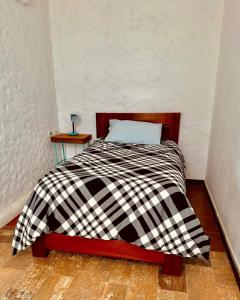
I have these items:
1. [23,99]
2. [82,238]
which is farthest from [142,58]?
[82,238]

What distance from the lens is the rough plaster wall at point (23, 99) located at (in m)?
2.17

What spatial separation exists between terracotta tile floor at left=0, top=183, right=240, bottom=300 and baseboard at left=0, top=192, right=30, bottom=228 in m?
0.41

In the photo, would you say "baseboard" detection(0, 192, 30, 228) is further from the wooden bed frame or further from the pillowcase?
the pillowcase

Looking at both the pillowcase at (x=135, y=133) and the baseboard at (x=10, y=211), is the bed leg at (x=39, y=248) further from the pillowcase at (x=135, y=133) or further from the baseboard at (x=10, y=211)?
the pillowcase at (x=135, y=133)

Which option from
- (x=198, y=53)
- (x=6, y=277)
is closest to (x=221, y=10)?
(x=198, y=53)

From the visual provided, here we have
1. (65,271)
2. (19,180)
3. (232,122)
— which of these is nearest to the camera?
(65,271)

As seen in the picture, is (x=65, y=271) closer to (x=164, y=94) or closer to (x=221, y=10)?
(x=164, y=94)

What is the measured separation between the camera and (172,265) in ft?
4.91

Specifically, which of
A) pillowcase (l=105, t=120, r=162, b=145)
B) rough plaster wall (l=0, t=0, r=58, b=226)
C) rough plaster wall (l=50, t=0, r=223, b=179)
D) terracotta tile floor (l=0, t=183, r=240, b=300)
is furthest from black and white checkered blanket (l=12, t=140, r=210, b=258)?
rough plaster wall (l=50, t=0, r=223, b=179)

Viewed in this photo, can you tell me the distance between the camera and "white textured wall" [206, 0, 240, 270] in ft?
5.57

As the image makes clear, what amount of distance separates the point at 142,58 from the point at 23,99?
1.57 metres

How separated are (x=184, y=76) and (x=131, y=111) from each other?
2.71 feet

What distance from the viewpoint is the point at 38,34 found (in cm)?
273

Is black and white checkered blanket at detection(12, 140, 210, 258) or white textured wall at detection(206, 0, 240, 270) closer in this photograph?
black and white checkered blanket at detection(12, 140, 210, 258)
